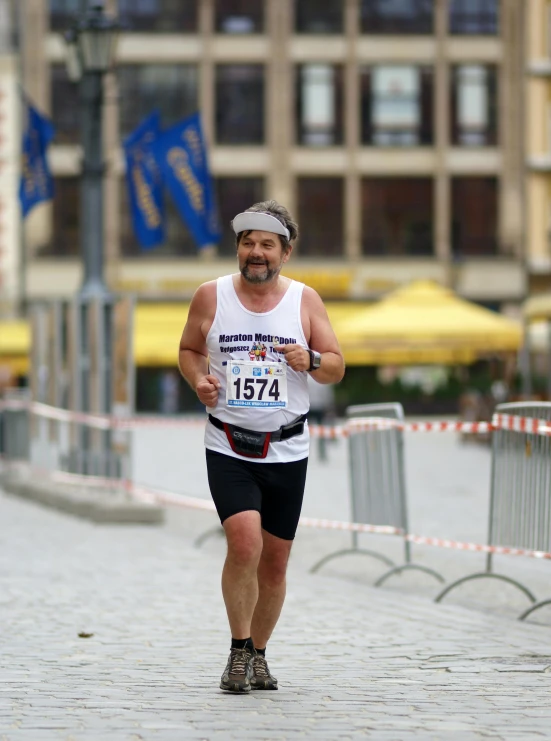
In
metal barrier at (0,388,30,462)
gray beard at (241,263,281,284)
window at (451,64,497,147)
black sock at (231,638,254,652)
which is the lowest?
metal barrier at (0,388,30,462)

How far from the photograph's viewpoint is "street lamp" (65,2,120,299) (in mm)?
17594

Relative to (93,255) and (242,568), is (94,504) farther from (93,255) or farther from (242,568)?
(242,568)

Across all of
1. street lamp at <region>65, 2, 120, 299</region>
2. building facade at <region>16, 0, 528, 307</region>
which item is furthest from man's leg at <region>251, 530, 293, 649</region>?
building facade at <region>16, 0, 528, 307</region>

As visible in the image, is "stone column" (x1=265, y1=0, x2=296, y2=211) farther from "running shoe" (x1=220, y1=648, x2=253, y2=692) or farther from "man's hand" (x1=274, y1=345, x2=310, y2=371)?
"running shoe" (x1=220, y1=648, x2=253, y2=692)

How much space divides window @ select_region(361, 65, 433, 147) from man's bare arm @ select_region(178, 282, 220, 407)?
4891 centimetres

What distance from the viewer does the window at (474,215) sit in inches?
2192

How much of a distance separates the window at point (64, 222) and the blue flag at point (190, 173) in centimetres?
3345

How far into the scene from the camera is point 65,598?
400 inches

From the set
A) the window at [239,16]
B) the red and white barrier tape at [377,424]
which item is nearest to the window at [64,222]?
the window at [239,16]

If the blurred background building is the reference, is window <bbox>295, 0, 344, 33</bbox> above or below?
above

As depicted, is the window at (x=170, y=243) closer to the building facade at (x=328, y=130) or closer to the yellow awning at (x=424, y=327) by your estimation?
the building facade at (x=328, y=130)

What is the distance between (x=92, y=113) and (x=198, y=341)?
11374mm

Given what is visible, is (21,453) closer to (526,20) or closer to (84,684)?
(84,684)

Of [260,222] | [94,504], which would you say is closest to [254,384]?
[260,222]
